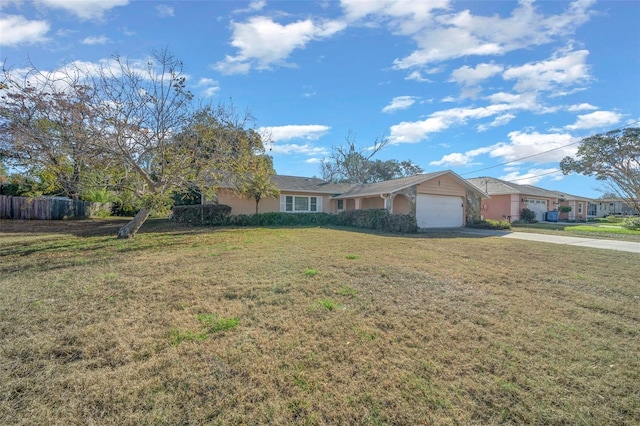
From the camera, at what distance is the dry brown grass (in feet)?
7.88

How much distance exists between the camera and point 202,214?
17375mm

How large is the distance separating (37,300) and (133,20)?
28.2 ft

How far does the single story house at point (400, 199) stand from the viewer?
1848 centimetres

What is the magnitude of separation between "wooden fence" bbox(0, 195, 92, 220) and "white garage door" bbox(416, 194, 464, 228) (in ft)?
70.6

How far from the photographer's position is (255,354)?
309 cm

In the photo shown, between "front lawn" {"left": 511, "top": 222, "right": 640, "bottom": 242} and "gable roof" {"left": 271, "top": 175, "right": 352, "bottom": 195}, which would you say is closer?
"front lawn" {"left": 511, "top": 222, "right": 640, "bottom": 242}

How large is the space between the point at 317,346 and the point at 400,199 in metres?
18.0

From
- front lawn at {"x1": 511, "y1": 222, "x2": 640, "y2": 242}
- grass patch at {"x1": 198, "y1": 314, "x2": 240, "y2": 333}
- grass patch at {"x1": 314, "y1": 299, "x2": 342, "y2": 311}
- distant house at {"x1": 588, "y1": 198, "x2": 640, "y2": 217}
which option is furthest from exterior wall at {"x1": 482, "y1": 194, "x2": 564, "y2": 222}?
grass patch at {"x1": 198, "y1": 314, "x2": 240, "y2": 333}

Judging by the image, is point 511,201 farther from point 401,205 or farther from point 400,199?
Answer: point 401,205

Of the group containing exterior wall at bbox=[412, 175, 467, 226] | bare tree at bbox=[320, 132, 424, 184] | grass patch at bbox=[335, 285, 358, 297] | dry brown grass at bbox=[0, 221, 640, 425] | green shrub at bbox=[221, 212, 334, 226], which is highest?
bare tree at bbox=[320, 132, 424, 184]

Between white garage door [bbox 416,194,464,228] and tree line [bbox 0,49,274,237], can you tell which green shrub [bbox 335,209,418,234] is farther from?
tree line [bbox 0,49,274,237]

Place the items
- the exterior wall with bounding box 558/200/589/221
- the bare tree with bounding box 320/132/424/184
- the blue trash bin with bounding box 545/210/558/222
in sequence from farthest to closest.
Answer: the bare tree with bounding box 320/132/424/184
the exterior wall with bounding box 558/200/589/221
the blue trash bin with bounding box 545/210/558/222

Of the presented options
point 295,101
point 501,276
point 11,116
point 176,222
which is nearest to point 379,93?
point 295,101

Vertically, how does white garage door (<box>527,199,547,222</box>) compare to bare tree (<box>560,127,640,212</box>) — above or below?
below
